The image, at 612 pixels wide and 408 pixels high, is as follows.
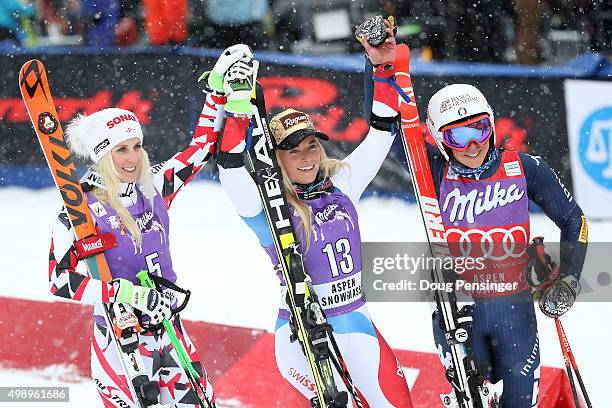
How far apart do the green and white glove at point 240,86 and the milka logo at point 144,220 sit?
783mm

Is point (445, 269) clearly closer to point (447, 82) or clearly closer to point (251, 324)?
point (251, 324)

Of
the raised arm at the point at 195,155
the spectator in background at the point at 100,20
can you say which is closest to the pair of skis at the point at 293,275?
the raised arm at the point at 195,155

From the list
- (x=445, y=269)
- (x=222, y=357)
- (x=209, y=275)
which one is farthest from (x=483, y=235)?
(x=209, y=275)

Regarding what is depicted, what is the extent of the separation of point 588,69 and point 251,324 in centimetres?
466

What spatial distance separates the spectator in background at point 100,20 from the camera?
35.6ft

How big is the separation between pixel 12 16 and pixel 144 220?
786 centimetres

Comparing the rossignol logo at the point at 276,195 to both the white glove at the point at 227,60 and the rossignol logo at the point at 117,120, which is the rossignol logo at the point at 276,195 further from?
the rossignol logo at the point at 117,120

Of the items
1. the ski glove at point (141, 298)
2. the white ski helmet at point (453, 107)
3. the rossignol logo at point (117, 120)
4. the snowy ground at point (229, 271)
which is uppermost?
the rossignol logo at point (117, 120)

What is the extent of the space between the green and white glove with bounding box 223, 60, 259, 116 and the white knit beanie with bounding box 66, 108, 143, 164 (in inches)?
24.8

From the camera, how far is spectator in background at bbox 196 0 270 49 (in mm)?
10969

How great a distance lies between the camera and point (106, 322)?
448 cm

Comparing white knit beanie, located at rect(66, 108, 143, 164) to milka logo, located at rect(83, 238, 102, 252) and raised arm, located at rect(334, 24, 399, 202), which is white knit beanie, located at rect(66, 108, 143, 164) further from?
raised arm, located at rect(334, 24, 399, 202)

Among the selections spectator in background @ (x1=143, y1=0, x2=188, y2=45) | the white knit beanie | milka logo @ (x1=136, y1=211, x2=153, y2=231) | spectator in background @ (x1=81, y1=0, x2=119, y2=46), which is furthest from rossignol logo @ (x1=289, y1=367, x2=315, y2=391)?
spectator in background @ (x1=81, y1=0, x2=119, y2=46)

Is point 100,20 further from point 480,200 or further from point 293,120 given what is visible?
point 480,200
